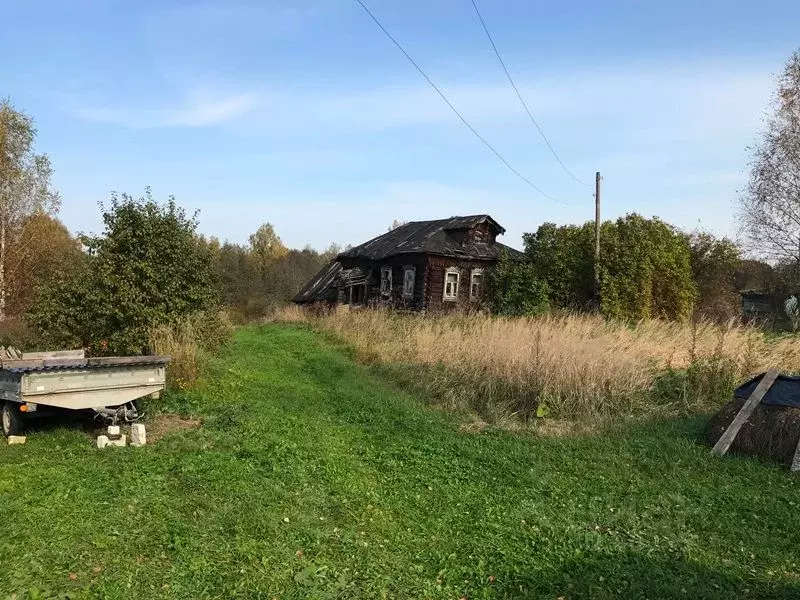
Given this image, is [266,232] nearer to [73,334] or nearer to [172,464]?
[73,334]

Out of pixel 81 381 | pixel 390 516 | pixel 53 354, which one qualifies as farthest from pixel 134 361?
pixel 390 516

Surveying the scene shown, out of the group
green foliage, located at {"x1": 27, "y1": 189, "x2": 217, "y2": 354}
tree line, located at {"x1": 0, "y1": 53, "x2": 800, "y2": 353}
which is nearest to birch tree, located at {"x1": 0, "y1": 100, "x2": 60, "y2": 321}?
tree line, located at {"x1": 0, "y1": 53, "x2": 800, "y2": 353}

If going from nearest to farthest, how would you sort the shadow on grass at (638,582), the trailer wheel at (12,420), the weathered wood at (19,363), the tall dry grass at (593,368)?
the shadow on grass at (638,582), the trailer wheel at (12,420), the weathered wood at (19,363), the tall dry grass at (593,368)

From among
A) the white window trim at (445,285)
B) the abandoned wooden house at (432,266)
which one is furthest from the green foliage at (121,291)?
the white window trim at (445,285)

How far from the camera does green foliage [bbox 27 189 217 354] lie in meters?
10.3

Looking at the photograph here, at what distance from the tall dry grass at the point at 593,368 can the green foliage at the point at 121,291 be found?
5.11 meters

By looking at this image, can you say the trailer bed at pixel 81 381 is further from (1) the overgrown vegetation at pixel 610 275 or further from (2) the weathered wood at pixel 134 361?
(1) the overgrown vegetation at pixel 610 275

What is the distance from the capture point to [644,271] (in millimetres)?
24891

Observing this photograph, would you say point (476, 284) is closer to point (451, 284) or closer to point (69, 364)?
point (451, 284)

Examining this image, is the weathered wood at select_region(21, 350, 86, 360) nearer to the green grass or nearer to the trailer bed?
the trailer bed

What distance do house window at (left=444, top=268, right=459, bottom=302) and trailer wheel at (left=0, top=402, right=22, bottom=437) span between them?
22079 millimetres

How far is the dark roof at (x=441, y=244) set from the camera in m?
27.8

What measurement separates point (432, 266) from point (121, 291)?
18600mm

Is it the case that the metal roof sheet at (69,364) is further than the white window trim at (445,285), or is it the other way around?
the white window trim at (445,285)
